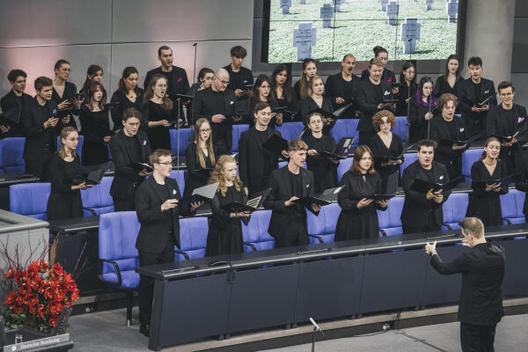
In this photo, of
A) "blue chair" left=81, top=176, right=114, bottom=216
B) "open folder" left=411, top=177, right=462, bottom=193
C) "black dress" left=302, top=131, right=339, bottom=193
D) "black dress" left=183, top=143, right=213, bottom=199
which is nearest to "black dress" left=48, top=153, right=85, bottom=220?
"blue chair" left=81, top=176, right=114, bottom=216

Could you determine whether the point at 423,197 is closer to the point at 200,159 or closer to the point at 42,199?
the point at 200,159

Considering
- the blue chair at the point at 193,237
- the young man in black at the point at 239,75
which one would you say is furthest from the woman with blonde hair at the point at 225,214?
the young man in black at the point at 239,75

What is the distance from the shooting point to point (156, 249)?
10.3 meters

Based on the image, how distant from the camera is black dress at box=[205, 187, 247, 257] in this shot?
10562mm

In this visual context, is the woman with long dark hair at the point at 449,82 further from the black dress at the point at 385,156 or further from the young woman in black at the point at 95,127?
the young woman in black at the point at 95,127

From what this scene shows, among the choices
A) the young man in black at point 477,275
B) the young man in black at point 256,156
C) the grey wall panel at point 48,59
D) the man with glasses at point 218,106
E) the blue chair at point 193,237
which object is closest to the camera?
the young man in black at point 477,275

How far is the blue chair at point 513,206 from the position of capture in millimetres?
12805

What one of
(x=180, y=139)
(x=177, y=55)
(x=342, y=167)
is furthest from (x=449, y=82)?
(x=180, y=139)

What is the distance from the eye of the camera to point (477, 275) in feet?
30.4

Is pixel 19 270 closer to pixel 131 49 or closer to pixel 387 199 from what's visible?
pixel 387 199

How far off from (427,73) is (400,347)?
863 centimetres

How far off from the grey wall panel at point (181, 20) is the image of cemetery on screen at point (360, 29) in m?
0.46

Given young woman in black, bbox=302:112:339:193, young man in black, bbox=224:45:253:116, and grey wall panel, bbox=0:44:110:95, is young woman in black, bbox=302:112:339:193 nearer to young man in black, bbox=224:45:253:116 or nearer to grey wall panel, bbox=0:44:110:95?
young man in black, bbox=224:45:253:116

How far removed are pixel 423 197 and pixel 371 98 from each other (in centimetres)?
298
